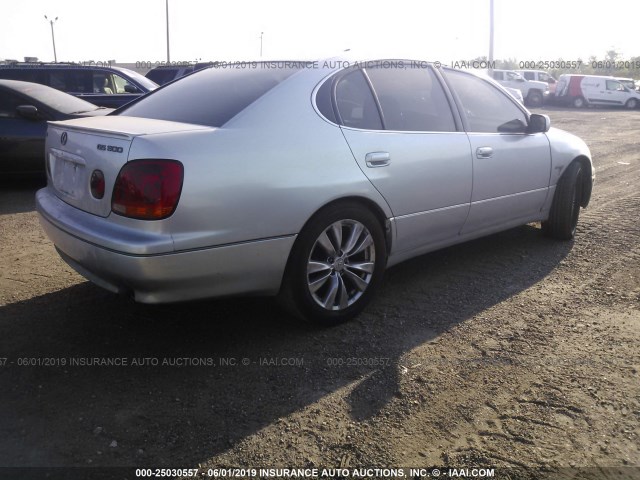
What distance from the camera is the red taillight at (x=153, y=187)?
2836 mm

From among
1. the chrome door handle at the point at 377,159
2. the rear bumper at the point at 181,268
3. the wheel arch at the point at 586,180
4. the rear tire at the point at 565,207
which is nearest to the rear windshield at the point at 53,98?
the rear bumper at the point at 181,268

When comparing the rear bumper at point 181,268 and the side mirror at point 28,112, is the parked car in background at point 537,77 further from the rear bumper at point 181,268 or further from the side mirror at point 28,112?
the rear bumper at point 181,268

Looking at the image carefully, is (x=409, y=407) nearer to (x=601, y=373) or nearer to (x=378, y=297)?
(x=601, y=373)

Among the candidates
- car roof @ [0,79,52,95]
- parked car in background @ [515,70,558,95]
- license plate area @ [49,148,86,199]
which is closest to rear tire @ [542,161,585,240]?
license plate area @ [49,148,86,199]

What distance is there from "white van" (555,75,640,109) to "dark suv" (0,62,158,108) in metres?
25.3

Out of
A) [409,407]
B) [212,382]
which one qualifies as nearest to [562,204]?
[409,407]

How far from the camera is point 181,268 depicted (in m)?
2.89

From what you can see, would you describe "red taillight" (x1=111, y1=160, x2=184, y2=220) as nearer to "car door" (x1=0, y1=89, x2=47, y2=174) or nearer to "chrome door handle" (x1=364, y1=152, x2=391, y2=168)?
"chrome door handle" (x1=364, y1=152, x2=391, y2=168)

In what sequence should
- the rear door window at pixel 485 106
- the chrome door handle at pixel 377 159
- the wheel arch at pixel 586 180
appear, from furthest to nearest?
the wheel arch at pixel 586 180 → the rear door window at pixel 485 106 → the chrome door handle at pixel 377 159

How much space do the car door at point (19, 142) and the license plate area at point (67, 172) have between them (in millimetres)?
4037

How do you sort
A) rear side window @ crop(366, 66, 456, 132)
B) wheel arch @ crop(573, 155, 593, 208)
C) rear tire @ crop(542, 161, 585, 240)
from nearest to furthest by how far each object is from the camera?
rear side window @ crop(366, 66, 456, 132), rear tire @ crop(542, 161, 585, 240), wheel arch @ crop(573, 155, 593, 208)

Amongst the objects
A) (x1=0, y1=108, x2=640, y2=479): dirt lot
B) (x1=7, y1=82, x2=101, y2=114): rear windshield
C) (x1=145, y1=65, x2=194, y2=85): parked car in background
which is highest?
(x1=145, y1=65, x2=194, y2=85): parked car in background

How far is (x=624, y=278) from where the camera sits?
447 centimetres

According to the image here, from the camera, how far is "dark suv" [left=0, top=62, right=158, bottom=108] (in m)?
9.89
